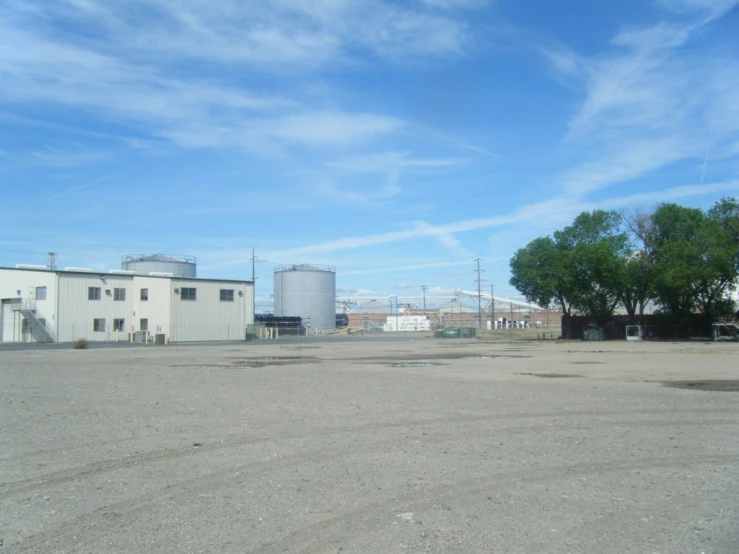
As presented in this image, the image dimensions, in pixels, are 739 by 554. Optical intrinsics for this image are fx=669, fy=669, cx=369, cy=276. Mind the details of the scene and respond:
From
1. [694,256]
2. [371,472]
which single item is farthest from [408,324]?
[371,472]

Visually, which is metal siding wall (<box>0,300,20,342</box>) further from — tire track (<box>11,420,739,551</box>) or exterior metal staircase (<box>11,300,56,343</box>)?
tire track (<box>11,420,739,551</box>)

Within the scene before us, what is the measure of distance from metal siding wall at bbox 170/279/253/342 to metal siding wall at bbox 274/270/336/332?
37497 mm

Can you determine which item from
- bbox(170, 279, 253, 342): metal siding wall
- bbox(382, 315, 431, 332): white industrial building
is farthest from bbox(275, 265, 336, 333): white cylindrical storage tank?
bbox(170, 279, 253, 342): metal siding wall

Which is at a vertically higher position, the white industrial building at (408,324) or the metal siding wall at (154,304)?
the metal siding wall at (154,304)

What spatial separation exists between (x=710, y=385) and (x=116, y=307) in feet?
201

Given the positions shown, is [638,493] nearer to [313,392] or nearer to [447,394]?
[447,394]

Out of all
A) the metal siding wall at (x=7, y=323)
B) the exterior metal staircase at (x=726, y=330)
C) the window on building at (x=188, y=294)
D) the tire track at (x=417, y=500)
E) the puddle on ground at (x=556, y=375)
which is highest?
the window on building at (x=188, y=294)

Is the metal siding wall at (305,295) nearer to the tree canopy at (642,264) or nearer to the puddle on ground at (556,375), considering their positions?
the tree canopy at (642,264)

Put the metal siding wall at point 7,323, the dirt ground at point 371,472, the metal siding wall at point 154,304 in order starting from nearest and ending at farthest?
1. the dirt ground at point 371,472
2. the metal siding wall at point 7,323
3. the metal siding wall at point 154,304

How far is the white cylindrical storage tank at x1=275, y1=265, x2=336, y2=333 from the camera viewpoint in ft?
375

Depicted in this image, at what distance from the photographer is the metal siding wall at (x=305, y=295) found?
114 m

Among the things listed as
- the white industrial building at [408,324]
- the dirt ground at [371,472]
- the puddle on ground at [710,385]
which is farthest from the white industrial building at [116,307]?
the white industrial building at [408,324]

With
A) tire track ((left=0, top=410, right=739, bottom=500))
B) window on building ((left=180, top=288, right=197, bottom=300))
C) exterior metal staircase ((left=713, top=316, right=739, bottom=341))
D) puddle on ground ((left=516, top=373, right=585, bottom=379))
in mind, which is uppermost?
window on building ((left=180, top=288, right=197, bottom=300))

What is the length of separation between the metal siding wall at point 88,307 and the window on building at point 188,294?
5302 millimetres
